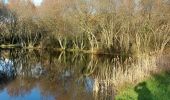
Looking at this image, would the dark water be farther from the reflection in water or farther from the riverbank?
the riverbank

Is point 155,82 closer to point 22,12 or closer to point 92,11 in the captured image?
point 92,11

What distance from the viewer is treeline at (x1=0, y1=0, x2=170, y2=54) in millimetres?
36438

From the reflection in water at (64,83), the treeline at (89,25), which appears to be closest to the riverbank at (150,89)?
the reflection in water at (64,83)

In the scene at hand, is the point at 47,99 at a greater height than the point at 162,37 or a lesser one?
lesser

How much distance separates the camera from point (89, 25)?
4588 cm

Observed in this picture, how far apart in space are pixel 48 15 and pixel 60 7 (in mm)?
3411

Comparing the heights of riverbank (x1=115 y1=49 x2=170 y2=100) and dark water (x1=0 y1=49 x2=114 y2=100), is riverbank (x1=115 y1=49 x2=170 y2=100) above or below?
above

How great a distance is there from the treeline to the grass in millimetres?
14857

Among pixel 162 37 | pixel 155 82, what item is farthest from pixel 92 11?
pixel 155 82

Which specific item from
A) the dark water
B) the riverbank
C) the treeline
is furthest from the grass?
the treeline

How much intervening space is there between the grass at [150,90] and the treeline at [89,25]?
14.9 metres

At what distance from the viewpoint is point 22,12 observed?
180 feet

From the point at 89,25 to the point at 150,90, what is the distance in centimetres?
3176

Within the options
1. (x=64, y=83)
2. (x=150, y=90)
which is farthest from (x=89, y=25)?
(x=150, y=90)
